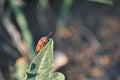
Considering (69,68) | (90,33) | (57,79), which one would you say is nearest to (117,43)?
(90,33)

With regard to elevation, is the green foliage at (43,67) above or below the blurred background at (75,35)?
above

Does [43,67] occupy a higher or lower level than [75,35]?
higher

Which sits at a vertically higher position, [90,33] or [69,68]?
[90,33]

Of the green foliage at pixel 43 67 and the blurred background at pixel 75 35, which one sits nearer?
the green foliage at pixel 43 67

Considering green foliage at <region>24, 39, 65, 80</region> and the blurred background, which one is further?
the blurred background

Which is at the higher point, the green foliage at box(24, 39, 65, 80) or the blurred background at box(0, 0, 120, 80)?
the green foliage at box(24, 39, 65, 80)

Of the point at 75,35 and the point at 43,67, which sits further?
the point at 75,35

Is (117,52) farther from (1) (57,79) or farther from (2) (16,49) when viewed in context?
(1) (57,79)

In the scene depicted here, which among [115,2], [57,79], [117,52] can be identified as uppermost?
[57,79]
